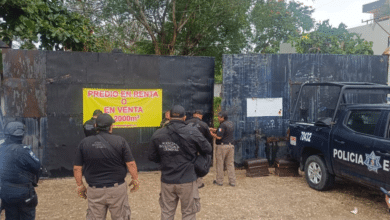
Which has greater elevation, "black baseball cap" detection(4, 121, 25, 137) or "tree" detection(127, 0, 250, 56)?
"tree" detection(127, 0, 250, 56)

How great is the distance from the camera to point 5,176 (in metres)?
3.97

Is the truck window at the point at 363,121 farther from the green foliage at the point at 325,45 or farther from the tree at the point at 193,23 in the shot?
the tree at the point at 193,23

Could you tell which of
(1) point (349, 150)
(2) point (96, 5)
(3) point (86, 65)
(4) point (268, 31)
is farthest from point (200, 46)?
(1) point (349, 150)

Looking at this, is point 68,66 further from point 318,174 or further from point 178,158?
point 318,174

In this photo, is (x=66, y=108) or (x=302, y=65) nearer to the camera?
(x=66, y=108)

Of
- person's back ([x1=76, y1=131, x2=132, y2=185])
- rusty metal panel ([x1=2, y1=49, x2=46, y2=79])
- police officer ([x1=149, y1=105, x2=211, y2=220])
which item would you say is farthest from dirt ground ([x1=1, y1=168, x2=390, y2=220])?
rusty metal panel ([x1=2, y1=49, x2=46, y2=79])

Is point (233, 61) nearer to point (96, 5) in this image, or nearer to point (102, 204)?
point (102, 204)

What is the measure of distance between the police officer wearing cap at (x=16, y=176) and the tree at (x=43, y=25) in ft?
17.5

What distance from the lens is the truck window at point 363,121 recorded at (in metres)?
5.98

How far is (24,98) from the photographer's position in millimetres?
7547

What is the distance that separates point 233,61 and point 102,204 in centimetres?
601

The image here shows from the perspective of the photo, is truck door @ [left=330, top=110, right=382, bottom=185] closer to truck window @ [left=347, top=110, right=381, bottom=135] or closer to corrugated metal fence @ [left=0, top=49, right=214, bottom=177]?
truck window @ [left=347, top=110, right=381, bottom=135]

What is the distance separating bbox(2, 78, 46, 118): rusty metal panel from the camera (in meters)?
7.45

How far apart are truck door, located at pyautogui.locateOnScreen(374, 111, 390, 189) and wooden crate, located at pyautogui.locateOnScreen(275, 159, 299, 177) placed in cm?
290
